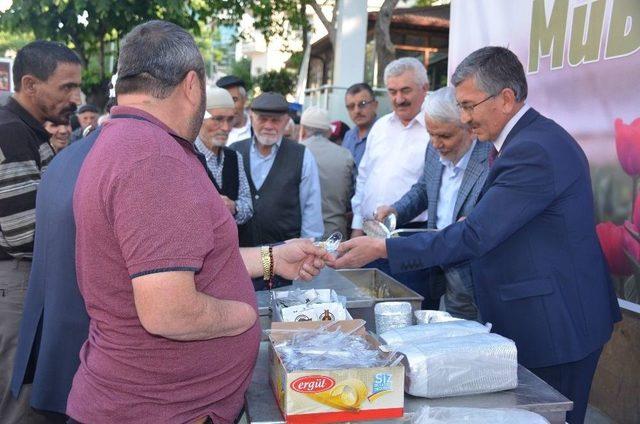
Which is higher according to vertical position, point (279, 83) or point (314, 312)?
point (279, 83)

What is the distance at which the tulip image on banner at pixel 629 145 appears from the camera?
295cm

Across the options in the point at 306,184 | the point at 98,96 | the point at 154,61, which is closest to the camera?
the point at 154,61

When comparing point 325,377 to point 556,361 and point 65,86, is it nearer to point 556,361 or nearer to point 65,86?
point 556,361

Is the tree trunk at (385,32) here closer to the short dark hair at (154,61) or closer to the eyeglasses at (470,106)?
the eyeglasses at (470,106)

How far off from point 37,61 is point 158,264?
169cm

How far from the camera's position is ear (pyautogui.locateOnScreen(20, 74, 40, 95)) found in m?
2.61

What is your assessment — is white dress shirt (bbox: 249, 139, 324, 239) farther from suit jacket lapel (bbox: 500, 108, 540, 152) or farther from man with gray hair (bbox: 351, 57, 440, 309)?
suit jacket lapel (bbox: 500, 108, 540, 152)

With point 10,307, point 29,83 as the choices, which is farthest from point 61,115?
point 10,307

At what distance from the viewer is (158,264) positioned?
52.3 inches

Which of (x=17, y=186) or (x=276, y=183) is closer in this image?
(x=17, y=186)

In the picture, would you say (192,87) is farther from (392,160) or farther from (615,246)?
(392,160)

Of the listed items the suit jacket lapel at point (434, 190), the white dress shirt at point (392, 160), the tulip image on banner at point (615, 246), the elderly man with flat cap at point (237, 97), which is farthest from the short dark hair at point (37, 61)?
the elderly man with flat cap at point (237, 97)

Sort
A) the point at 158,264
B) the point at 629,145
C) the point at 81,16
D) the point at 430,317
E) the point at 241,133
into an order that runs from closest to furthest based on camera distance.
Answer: the point at 158,264 → the point at 430,317 → the point at 629,145 → the point at 241,133 → the point at 81,16

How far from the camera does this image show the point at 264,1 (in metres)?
10.0
